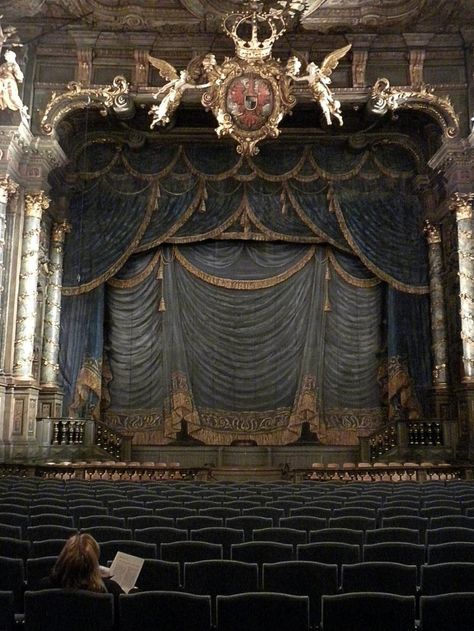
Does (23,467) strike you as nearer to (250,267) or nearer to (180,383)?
(180,383)

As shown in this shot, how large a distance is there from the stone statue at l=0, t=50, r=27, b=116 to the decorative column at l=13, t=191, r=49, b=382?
1726 millimetres

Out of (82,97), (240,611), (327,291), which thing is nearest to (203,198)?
(82,97)

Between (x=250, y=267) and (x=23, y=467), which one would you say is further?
(x=250, y=267)

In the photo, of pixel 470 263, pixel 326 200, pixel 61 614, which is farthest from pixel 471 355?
pixel 61 614

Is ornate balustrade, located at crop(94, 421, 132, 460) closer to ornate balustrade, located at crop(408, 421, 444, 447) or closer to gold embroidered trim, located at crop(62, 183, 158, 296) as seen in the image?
gold embroidered trim, located at crop(62, 183, 158, 296)

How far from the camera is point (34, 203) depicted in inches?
Answer: 500

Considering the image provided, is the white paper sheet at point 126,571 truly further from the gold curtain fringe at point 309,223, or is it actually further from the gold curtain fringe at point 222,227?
the gold curtain fringe at point 309,223

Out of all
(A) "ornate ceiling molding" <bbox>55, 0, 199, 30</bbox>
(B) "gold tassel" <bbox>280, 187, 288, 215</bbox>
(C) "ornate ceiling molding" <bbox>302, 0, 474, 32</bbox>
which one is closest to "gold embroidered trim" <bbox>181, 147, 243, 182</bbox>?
(B) "gold tassel" <bbox>280, 187, 288, 215</bbox>

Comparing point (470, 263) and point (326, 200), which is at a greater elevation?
point (326, 200)

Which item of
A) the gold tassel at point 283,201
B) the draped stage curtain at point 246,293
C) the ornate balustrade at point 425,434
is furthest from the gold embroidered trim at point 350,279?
the ornate balustrade at point 425,434

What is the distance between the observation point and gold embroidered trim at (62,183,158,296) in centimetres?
1441

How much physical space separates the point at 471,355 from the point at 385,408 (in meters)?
3.07

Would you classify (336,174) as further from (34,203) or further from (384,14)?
(34,203)

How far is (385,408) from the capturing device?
49.0 ft
